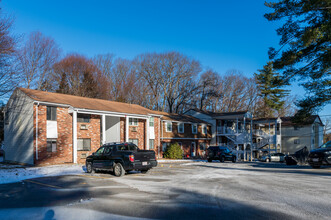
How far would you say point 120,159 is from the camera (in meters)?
14.2

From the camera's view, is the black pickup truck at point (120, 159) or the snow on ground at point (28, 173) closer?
the snow on ground at point (28, 173)

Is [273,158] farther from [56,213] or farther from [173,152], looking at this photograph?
[56,213]

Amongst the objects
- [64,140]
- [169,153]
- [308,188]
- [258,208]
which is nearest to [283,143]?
[169,153]

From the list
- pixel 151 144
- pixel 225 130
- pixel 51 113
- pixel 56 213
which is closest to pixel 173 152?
pixel 151 144

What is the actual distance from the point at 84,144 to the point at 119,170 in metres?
13.6

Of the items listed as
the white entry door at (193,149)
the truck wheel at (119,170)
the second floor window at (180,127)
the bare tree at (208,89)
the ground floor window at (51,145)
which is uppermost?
the bare tree at (208,89)

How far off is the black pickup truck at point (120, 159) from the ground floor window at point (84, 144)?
10.8m

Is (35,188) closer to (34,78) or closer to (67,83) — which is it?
(34,78)

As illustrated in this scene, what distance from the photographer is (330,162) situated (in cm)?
1736

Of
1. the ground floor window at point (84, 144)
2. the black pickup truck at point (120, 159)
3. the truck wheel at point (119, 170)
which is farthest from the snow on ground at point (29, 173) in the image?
the ground floor window at point (84, 144)

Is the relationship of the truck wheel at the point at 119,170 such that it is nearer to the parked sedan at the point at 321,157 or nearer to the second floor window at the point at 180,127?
the parked sedan at the point at 321,157

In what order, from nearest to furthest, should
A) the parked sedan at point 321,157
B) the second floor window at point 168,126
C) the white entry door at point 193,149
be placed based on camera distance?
1. the parked sedan at point 321,157
2. the second floor window at point 168,126
3. the white entry door at point 193,149

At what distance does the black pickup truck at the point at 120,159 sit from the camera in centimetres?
1406

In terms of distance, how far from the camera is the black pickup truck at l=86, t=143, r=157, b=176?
554 inches
